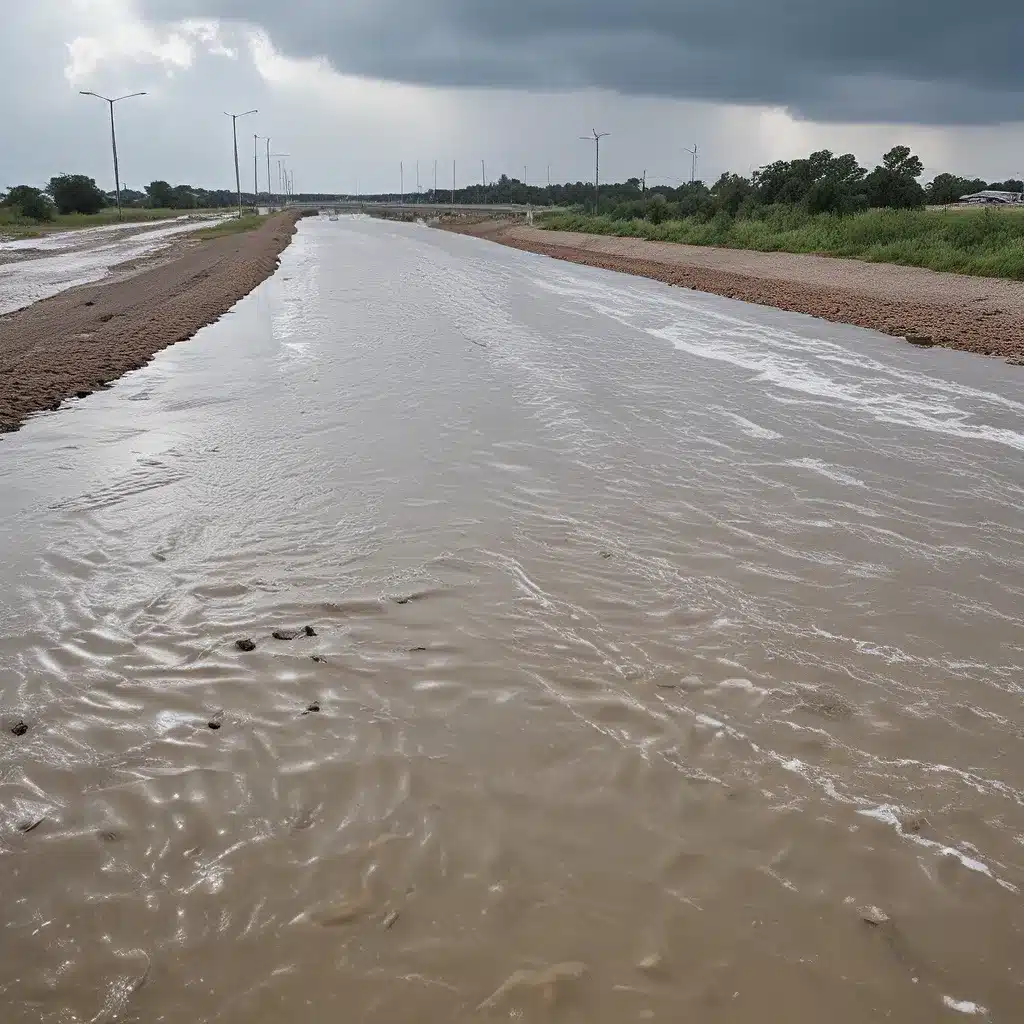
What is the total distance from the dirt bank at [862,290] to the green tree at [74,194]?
64.3 m

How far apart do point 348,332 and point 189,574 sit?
547 inches

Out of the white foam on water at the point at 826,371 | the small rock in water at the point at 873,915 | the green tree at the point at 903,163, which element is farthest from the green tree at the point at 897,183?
the small rock in water at the point at 873,915

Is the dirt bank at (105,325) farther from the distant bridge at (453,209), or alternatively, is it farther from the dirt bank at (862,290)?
the distant bridge at (453,209)

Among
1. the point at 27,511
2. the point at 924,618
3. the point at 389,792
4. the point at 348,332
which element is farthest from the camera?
the point at 348,332

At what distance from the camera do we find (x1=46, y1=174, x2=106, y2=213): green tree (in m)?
88.4

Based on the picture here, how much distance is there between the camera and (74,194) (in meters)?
89.6

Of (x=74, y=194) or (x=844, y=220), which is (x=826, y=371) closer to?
(x=844, y=220)

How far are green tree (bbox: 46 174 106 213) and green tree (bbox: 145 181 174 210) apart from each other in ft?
151

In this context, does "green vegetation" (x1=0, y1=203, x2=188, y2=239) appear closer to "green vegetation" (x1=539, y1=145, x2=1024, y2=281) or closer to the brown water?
"green vegetation" (x1=539, y1=145, x2=1024, y2=281)

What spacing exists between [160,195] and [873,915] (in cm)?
15312

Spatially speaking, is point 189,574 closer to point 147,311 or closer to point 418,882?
point 418,882

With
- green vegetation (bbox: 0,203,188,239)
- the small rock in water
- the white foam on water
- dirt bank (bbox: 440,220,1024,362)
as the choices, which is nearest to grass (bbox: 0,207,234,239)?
green vegetation (bbox: 0,203,188,239)

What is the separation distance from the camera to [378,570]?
6.38m

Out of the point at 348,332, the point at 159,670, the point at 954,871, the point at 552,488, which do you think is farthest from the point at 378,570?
the point at 348,332
